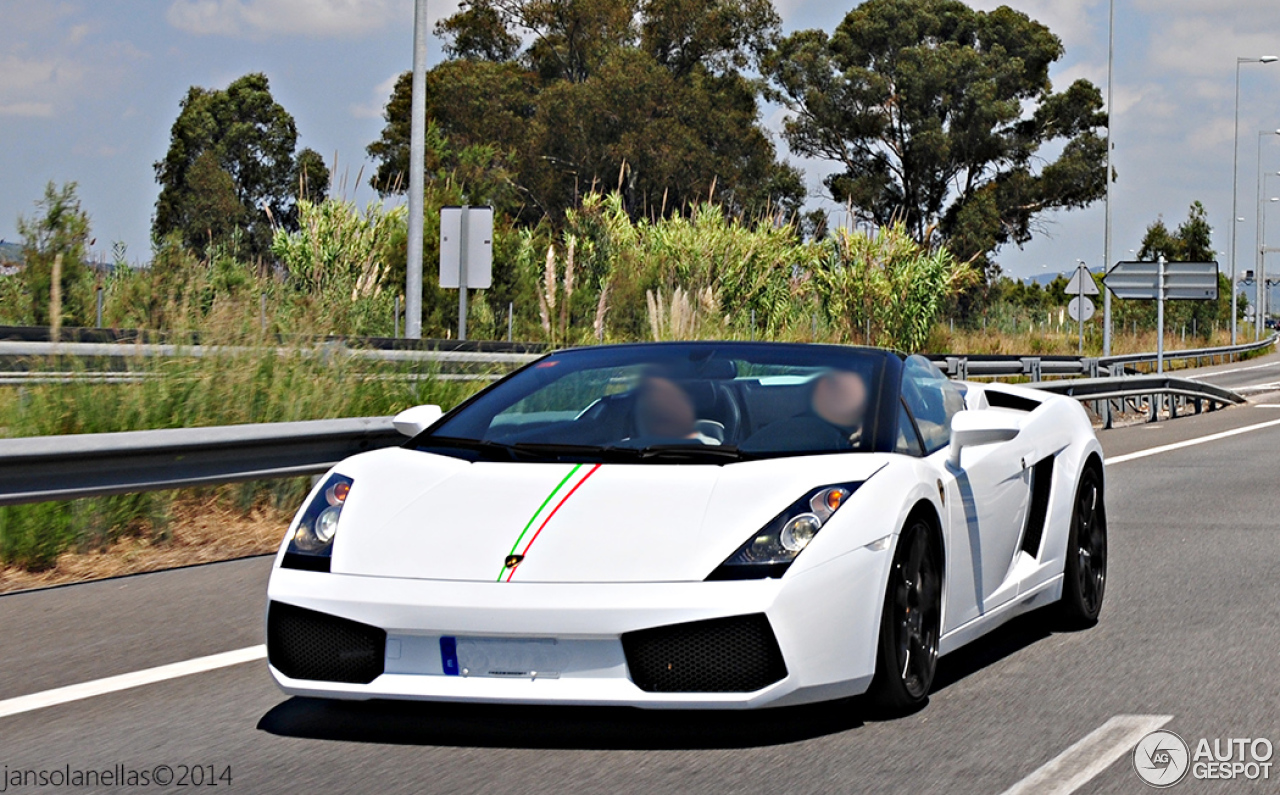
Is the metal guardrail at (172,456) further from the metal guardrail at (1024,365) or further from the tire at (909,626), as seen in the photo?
the metal guardrail at (1024,365)

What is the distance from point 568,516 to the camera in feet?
15.7

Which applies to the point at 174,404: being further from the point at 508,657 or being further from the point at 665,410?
the point at 508,657

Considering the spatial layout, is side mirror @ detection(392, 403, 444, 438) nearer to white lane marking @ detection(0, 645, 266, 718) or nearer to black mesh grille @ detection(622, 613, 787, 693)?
white lane marking @ detection(0, 645, 266, 718)

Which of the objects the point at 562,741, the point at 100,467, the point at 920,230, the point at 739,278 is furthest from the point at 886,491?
the point at 920,230

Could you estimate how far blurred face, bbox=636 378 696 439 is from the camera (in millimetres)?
5582

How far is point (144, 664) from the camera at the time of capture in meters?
5.98

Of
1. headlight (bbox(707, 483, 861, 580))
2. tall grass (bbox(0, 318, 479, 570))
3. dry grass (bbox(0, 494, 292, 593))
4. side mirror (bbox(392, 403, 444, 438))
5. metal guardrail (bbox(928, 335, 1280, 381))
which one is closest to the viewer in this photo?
headlight (bbox(707, 483, 861, 580))

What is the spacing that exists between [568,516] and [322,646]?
2.52ft

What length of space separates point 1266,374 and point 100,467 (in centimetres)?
4350

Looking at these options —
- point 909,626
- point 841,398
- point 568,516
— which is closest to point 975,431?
point 841,398

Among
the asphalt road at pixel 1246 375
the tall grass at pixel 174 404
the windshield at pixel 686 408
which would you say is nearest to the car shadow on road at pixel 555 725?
the windshield at pixel 686 408

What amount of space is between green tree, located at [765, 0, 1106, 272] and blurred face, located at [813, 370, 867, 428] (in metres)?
52.8

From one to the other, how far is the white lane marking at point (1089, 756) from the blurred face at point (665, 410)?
62.1 inches

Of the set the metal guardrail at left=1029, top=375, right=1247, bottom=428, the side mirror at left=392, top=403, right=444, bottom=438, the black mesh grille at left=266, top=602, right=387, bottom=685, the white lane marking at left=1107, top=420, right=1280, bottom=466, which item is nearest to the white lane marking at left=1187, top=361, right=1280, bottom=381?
the metal guardrail at left=1029, top=375, right=1247, bottom=428
